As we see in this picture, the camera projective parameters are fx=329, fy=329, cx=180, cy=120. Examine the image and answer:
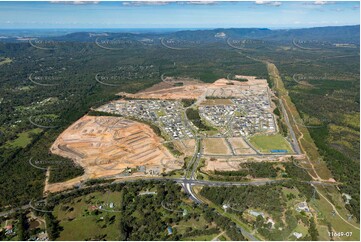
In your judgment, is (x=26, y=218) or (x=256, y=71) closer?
(x=26, y=218)

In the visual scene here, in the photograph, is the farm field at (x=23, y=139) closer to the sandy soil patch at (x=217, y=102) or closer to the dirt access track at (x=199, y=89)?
the dirt access track at (x=199, y=89)

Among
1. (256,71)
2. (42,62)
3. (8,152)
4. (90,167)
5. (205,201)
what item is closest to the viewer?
(205,201)

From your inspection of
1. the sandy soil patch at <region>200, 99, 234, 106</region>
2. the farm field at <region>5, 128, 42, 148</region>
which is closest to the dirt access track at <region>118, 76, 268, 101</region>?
the sandy soil patch at <region>200, 99, 234, 106</region>

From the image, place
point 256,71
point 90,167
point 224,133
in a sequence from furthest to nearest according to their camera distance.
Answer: point 256,71 → point 224,133 → point 90,167

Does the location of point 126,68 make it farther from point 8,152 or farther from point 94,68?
point 8,152

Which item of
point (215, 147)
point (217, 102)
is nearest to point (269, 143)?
point (215, 147)

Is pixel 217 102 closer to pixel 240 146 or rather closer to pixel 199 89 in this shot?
pixel 199 89

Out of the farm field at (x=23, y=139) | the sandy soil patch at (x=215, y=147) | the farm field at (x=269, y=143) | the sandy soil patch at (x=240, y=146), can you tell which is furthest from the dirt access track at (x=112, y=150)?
the farm field at (x=269, y=143)

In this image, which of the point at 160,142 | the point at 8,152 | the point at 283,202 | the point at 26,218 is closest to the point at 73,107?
the point at 8,152

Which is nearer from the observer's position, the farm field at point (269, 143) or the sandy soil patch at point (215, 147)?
the sandy soil patch at point (215, 147)
